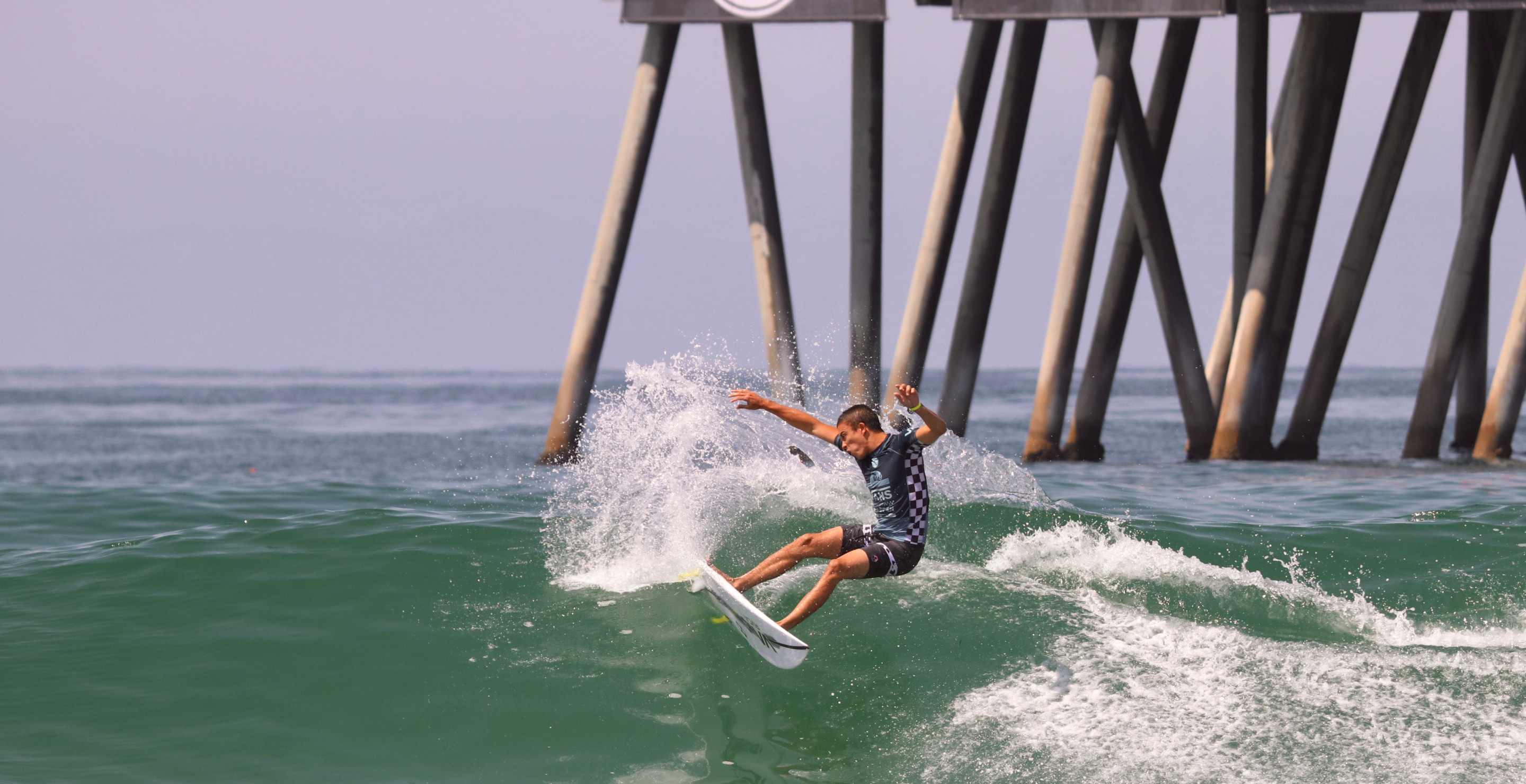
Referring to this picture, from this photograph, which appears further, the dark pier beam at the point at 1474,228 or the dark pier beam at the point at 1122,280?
the dark pier beam at the point at 1122,280

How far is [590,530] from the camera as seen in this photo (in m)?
11.2

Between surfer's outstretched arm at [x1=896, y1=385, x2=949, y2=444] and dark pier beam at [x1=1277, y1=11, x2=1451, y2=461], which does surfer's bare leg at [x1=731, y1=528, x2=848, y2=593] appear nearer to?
surfer's outstretched arm at [x1=896, y1=385, x2=949, y2=444]

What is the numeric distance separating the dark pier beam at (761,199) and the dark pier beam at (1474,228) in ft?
32.0

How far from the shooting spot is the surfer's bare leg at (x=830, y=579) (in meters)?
7.52

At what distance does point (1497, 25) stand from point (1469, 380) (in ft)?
20.7

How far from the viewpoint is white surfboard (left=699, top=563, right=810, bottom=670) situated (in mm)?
7090

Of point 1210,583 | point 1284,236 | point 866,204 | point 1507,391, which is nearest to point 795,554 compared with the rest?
point 1210,583

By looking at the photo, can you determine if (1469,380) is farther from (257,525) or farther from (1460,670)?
(257,525)

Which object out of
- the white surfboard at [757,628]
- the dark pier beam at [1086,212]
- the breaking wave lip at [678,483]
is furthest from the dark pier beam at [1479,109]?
the white surfboard at [757,628]

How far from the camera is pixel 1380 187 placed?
17.6 m

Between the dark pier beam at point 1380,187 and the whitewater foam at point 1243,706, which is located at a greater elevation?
the dark pier beam at point 1380,187

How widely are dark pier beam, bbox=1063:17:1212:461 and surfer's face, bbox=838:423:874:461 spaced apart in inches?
478

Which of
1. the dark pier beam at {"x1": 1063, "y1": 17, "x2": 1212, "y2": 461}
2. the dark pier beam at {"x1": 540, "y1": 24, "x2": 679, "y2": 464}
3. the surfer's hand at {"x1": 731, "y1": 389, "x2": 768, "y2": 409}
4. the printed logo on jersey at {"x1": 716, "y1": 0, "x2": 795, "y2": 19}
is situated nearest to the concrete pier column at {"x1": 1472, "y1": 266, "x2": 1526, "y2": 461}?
the dark pier beam at {"x1": 1063, "y1": 17, "x2": 1212, "y2": 461}

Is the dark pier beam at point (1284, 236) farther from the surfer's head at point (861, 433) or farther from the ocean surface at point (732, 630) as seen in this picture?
the surfer's head at point (861, 433)
